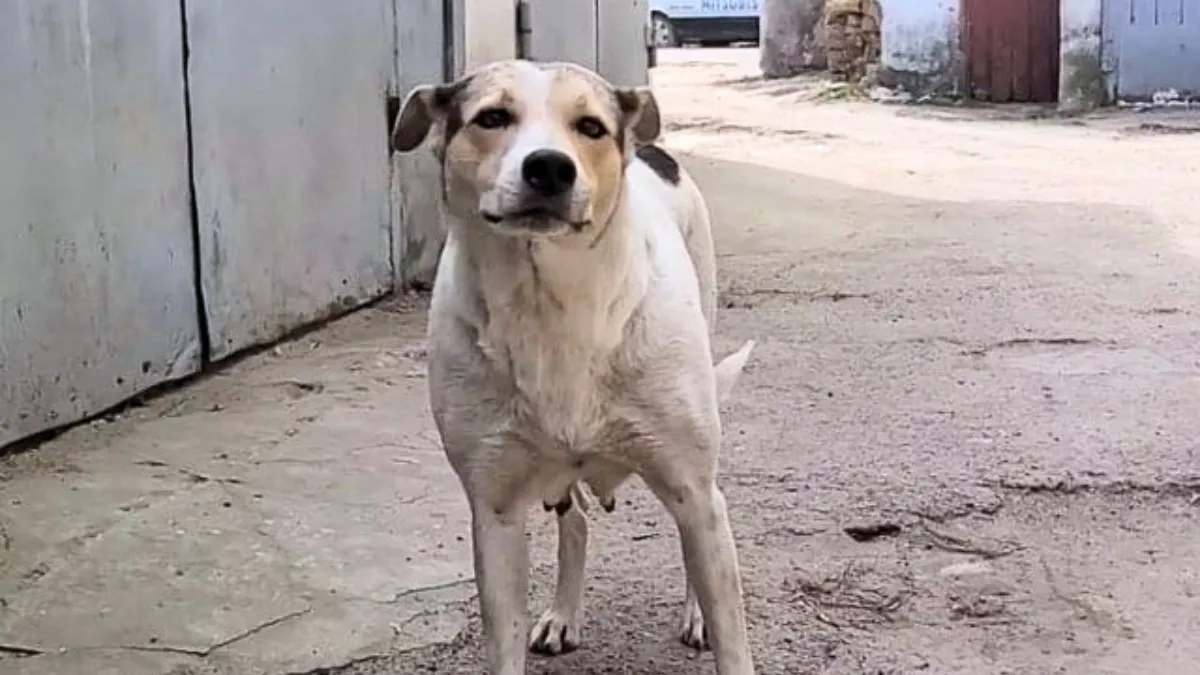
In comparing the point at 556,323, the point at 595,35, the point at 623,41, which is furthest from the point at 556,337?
the point at 623,41

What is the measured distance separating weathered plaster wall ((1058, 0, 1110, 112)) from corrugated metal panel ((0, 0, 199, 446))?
36.6 ft

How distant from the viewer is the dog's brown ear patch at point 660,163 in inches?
123

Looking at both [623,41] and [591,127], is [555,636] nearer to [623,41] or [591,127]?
[591,127]

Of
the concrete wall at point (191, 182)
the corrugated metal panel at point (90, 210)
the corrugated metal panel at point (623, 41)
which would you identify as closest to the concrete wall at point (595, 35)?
the corrugated metal panel at point (623, 41)

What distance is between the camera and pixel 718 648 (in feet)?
8.79

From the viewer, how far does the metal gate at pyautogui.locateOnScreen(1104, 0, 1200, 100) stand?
14.4 metres

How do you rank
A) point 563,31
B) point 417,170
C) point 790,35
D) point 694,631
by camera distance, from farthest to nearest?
point 790,35, point 563,31, point 417,170, point 694,631

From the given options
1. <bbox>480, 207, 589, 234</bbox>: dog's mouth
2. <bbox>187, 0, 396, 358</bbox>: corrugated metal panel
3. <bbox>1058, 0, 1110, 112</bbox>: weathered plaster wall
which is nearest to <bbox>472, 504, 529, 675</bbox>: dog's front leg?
<bbox>480, 207, 589, 234</bbox>: dog's mouth

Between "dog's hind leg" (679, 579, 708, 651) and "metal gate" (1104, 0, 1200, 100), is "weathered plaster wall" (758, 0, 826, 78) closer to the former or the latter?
"metal gate" (1104, 0, 1200, 100)

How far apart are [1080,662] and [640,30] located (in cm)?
733

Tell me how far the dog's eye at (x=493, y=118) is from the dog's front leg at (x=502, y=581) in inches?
23.1

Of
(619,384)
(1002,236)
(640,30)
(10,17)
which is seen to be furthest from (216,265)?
(640,30)

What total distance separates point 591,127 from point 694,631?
991mm

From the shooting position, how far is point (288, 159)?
555cm
